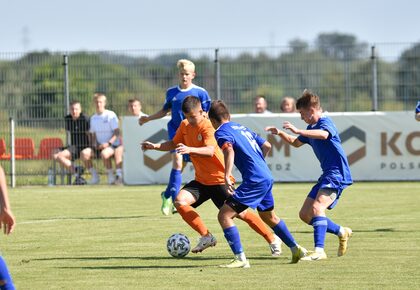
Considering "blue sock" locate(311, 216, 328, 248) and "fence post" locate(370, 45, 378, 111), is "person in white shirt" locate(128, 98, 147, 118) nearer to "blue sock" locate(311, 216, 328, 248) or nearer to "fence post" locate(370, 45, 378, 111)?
"fence post" locate(370, 45, 378, 111)

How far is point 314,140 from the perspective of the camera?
458 inches

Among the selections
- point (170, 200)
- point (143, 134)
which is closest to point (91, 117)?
point (143, 134)

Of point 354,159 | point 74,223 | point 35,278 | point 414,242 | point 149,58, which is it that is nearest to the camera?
point 35,278

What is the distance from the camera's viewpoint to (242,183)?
11070mm

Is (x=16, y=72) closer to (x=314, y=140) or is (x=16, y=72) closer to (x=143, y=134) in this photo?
(x=143, y=134)

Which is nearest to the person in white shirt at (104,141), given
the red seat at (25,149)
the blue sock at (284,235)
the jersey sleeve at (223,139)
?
the red seat at (25,149)

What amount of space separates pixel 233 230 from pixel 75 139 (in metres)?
14.7

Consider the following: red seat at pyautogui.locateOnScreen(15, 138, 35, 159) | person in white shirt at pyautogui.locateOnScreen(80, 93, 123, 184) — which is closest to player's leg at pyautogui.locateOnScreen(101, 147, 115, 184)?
person in white shirt at pyautogui.locateOnScreen(80, 93, 123, 184)

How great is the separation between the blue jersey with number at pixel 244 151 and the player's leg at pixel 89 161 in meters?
13.9

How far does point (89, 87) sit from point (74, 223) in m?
11.0

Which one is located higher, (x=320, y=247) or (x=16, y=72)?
(x=16, y=72)

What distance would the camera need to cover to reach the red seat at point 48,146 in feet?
83.0

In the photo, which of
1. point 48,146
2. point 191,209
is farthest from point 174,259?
point 48,146

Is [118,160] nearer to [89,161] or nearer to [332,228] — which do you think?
[89,161]
